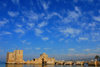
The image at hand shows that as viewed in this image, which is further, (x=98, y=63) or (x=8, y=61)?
(x=8, y=61)

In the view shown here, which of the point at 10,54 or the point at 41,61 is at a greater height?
the point at 10,54

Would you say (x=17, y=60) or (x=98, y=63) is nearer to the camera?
(x=98, y=63)

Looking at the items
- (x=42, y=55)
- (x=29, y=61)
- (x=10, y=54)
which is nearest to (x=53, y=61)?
(x=42, y=55)

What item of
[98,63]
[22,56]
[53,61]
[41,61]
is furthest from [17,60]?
[98,63]

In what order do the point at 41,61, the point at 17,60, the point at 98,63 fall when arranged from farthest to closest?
the point at 41,61 < the point at 17,60 < the point at 98,63

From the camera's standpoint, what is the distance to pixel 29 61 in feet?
421

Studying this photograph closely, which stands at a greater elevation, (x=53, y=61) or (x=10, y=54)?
(x=10, y=54)

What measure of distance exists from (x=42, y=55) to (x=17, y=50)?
95.9 feet

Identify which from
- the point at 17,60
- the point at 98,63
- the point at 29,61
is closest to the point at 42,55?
the point at 29,61

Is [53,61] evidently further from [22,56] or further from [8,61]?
[8,61]

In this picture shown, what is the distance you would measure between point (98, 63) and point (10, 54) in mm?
83445

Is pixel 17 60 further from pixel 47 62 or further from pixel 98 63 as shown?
pixel 98 63

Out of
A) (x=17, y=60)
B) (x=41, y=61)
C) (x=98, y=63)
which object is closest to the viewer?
(x=98, y=63)

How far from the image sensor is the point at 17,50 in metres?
125
